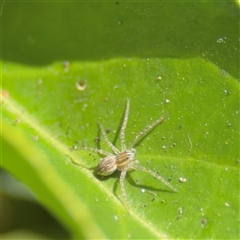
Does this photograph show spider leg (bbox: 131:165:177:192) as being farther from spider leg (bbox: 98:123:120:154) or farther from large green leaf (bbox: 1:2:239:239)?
spider leg (bbox: 98:123:120:154)

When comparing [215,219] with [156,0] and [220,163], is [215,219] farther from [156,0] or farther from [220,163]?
[156,0]

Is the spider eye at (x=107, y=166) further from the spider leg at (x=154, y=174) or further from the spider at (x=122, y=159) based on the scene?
the spider leg at (x=154, y=174)

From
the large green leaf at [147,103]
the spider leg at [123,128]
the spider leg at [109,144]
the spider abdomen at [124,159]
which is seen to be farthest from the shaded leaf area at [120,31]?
the spider abdomen at [124,159]

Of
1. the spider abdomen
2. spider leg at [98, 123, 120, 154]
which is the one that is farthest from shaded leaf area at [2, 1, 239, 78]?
the spider abdomen

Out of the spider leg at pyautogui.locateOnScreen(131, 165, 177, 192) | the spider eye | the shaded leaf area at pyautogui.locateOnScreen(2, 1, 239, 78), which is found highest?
the shaded leaf area at pyautogui.locateOnScreen(2, 1, 239, 78)

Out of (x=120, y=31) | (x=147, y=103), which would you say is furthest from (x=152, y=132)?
(x=120, y=31)

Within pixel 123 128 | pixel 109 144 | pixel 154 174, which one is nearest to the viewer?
pixel 154 174

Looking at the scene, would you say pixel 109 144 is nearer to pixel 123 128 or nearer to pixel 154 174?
pixel 123 128
